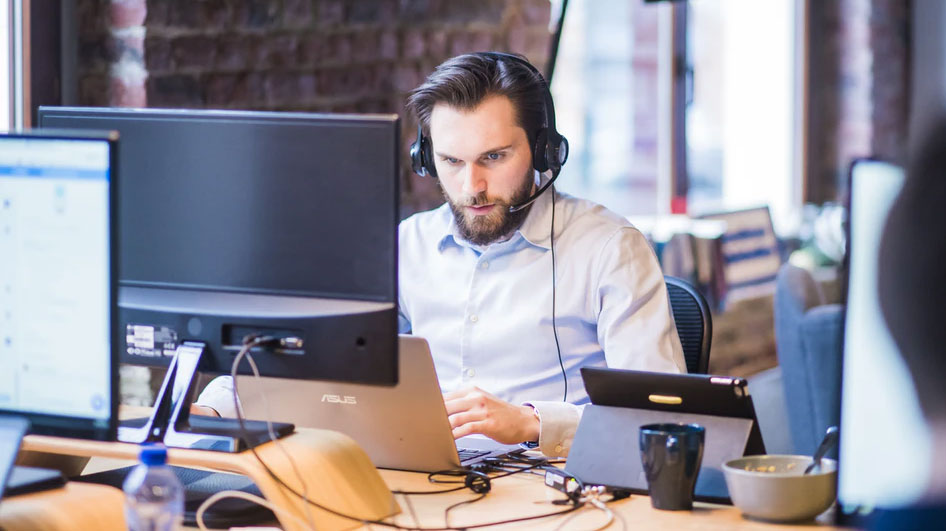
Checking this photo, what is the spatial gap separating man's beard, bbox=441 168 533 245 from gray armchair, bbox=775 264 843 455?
1.01 metres

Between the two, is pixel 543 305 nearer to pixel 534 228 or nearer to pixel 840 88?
pixel 534 228

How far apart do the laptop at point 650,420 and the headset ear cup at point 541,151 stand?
0.63m

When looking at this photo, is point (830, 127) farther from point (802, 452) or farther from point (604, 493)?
point (604, 493)

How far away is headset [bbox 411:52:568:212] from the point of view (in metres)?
2.08

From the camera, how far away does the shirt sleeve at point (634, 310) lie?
76.7 inches

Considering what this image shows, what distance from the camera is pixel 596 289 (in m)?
2.06

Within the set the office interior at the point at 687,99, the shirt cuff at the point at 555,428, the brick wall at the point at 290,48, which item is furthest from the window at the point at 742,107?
the shirt cuff at the point at 555,428

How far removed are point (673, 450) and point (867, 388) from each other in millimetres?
345

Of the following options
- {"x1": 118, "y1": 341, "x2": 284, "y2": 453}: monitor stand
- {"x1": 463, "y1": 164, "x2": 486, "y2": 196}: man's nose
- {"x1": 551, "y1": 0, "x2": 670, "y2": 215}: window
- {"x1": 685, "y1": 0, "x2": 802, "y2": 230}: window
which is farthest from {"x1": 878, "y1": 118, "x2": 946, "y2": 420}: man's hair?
{"x1": 685, "y1": 0, "x2": 802, "y2": 230}: window

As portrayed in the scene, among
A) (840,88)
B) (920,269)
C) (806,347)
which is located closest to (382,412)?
(920,269)

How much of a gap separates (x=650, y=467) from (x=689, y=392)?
121mm

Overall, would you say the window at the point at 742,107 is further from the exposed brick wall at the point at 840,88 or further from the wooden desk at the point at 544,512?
the wooden desk at the point at 544,512

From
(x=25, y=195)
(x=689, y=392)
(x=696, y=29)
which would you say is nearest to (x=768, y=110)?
(x=696, y=29)

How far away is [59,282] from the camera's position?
1219 millimetres
